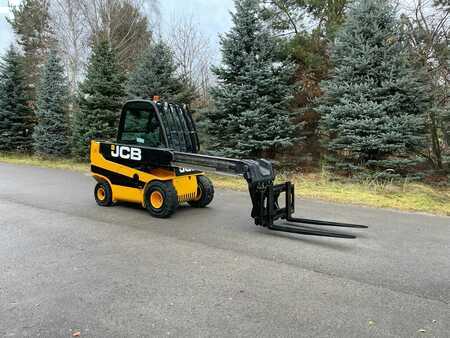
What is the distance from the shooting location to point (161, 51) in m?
14.2

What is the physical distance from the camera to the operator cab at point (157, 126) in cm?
651

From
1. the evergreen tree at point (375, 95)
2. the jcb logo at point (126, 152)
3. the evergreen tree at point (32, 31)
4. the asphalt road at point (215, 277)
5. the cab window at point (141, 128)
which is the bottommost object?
the asphalt road at point (215, 277)

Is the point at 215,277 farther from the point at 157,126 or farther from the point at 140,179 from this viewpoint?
the point at 157,126

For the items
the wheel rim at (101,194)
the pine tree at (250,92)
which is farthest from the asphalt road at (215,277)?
the pine tree at (250,92)

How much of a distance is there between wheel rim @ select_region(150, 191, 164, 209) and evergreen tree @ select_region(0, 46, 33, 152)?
15.4m

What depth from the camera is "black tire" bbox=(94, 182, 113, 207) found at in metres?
7.21

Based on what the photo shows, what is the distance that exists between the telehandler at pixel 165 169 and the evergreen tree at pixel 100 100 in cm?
776

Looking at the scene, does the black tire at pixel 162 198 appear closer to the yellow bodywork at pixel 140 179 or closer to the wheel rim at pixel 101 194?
the yellow bodywork at pixel 140 179

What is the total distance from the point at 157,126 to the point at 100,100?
9177 millimetres

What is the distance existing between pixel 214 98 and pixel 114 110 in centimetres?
546

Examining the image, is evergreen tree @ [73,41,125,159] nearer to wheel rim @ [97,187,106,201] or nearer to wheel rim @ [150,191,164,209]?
wheel rim @ [97,187,106,201]

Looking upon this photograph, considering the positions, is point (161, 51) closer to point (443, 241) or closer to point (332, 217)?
point (332, 217)

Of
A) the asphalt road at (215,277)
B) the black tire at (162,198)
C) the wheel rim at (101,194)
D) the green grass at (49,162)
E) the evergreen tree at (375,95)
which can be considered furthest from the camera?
the green grass at (49,162)

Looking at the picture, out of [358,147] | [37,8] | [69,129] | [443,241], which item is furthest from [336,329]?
[37,8]
